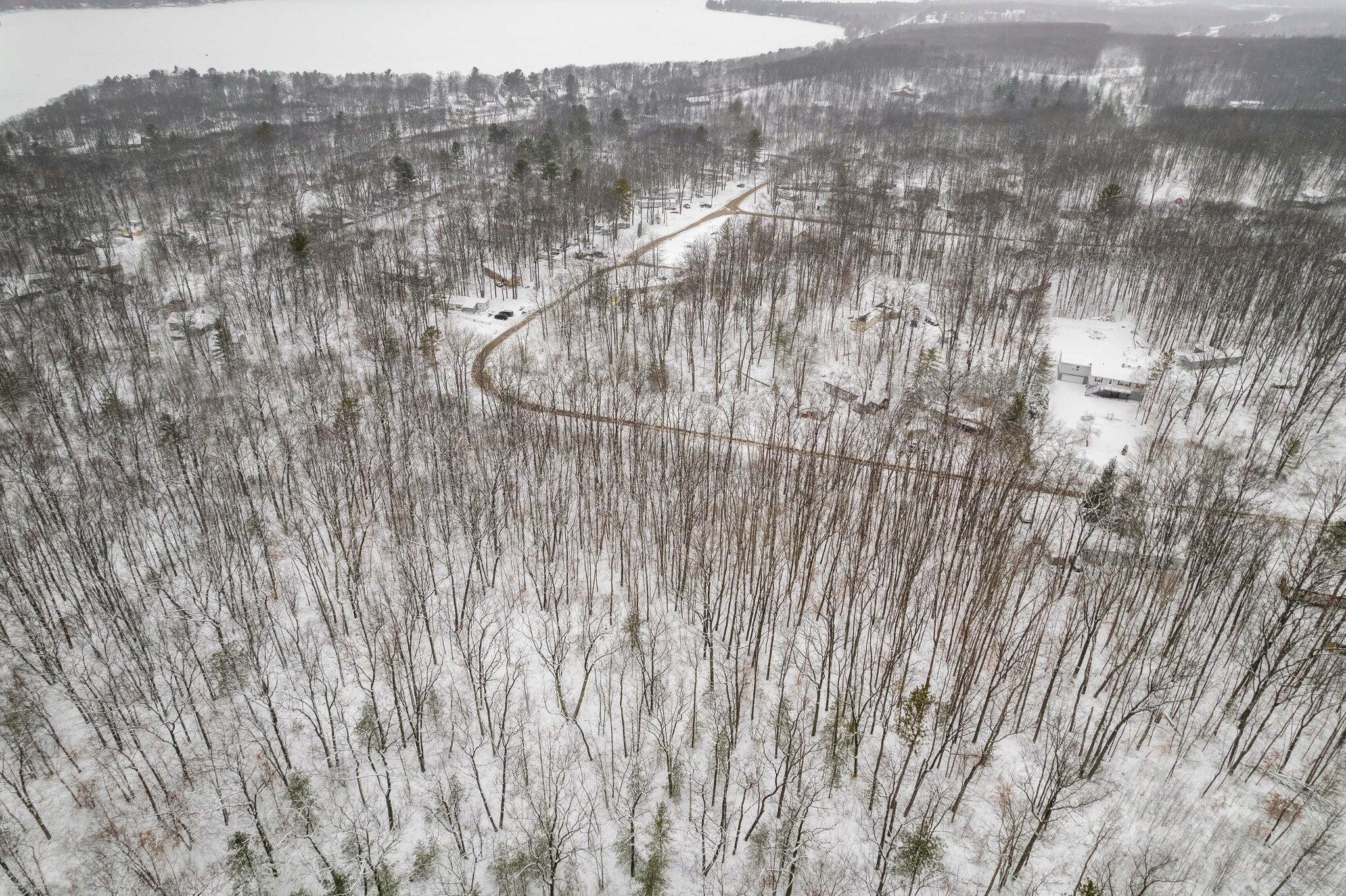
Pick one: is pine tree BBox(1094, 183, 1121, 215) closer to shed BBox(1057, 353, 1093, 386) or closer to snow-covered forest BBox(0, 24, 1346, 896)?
snow-covered forest BBox(0, 24, 1346, 896)

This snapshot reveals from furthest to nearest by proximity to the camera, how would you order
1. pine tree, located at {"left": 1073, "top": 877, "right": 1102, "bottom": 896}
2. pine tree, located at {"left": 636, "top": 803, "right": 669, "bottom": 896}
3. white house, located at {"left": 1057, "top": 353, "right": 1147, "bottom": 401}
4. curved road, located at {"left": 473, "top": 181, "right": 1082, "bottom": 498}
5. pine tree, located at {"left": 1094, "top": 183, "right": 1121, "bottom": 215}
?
Result: pine tree, located at {"left": 1094, "top": 183, "right": 1121, "bottom": 215} < white house, located at {"left": 1057, "top": 353, "right": 1147, "bottom": 401} < curved road, located at {"left": 473, "top": 181, "right": 1082, "bottom": 498} < pine tree, located at {"left": 636, "top": 803, "right": 669, "bottom": 896} < pine tree, located at {"left": 1073, "top": 877, "right": 1102, "bottom": 896}

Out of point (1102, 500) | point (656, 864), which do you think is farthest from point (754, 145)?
point (656, 864)

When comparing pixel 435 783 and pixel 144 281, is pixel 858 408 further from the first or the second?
pixel 144 281

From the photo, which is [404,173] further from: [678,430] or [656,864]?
[656,864]

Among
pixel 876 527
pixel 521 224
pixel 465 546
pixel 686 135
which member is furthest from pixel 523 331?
pixel 686 135

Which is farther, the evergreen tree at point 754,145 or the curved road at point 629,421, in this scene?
the evergreen tree at point 754,145

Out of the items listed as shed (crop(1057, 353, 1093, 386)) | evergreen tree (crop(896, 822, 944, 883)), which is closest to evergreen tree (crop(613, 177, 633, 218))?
shed (crop(1057, 353, 1093, 386))

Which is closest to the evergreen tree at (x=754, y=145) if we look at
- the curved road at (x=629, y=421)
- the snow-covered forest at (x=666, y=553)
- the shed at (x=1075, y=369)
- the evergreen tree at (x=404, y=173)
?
the snow-covered forest at (x=666, y=553)

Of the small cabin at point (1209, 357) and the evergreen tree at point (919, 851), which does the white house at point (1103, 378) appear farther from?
the evergreen tree at point (919, 851)
